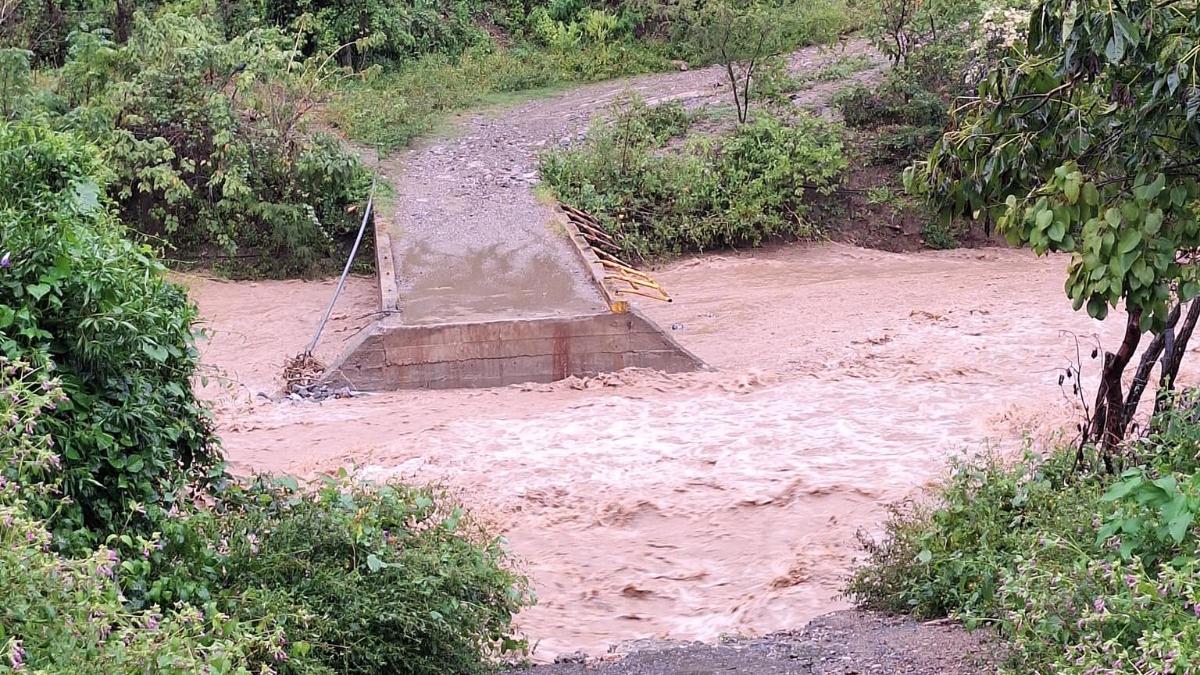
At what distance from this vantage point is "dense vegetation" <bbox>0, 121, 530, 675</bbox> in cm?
437

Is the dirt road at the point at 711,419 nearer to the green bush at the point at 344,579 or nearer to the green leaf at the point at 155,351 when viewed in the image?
the green leaf at the point at 155,351

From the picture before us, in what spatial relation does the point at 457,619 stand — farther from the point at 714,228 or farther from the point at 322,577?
the point at 714,228

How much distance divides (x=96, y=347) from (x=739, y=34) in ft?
52.2

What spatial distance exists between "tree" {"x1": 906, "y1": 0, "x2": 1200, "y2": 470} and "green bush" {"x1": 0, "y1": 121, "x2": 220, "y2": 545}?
124 inches

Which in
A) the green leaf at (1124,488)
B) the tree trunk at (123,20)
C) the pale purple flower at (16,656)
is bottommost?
the green leaf at (1124,488)

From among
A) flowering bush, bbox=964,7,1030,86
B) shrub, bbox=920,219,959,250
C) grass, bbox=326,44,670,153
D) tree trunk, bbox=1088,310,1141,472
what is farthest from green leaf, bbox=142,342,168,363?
shrub, bbox=920,219,959,250

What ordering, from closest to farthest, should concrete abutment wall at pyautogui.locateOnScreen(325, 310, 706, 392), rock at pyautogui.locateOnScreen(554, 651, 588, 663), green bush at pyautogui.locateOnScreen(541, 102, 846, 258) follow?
rock at pyautogui.locateOnScreen(554, 651, 588, 663)
concrete abutment wall at pyautogui.locateOnScreen(325, 310, 706, 392)
green bush at pyautogui.locateOnScreen(541, 102, 846, 258)

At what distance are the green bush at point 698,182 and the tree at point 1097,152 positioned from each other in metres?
12.3

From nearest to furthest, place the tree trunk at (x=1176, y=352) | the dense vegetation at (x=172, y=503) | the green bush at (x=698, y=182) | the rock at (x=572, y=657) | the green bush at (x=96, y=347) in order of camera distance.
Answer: the dense vegetation at (x=172, y=503) < the green bush at (x=96, y=347) < the rock at (x=572, y=657) < the tree trunk at (x=1176, y=352) < the green bush at (x=698, y=182)

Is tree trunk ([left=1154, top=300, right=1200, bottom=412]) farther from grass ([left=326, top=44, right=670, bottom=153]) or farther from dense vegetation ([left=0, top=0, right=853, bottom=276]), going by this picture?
grass ([left=326, top=44, right=670, bottom=153])

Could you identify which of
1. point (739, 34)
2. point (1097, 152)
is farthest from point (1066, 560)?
point (739, 34)

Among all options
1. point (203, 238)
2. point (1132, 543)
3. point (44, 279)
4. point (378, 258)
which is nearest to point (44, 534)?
point (44, 279)

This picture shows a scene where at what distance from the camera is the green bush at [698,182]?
17.4 meters

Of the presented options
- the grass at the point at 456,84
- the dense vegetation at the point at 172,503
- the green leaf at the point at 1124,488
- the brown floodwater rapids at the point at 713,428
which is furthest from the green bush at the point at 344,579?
the grass at the point at 456,84
